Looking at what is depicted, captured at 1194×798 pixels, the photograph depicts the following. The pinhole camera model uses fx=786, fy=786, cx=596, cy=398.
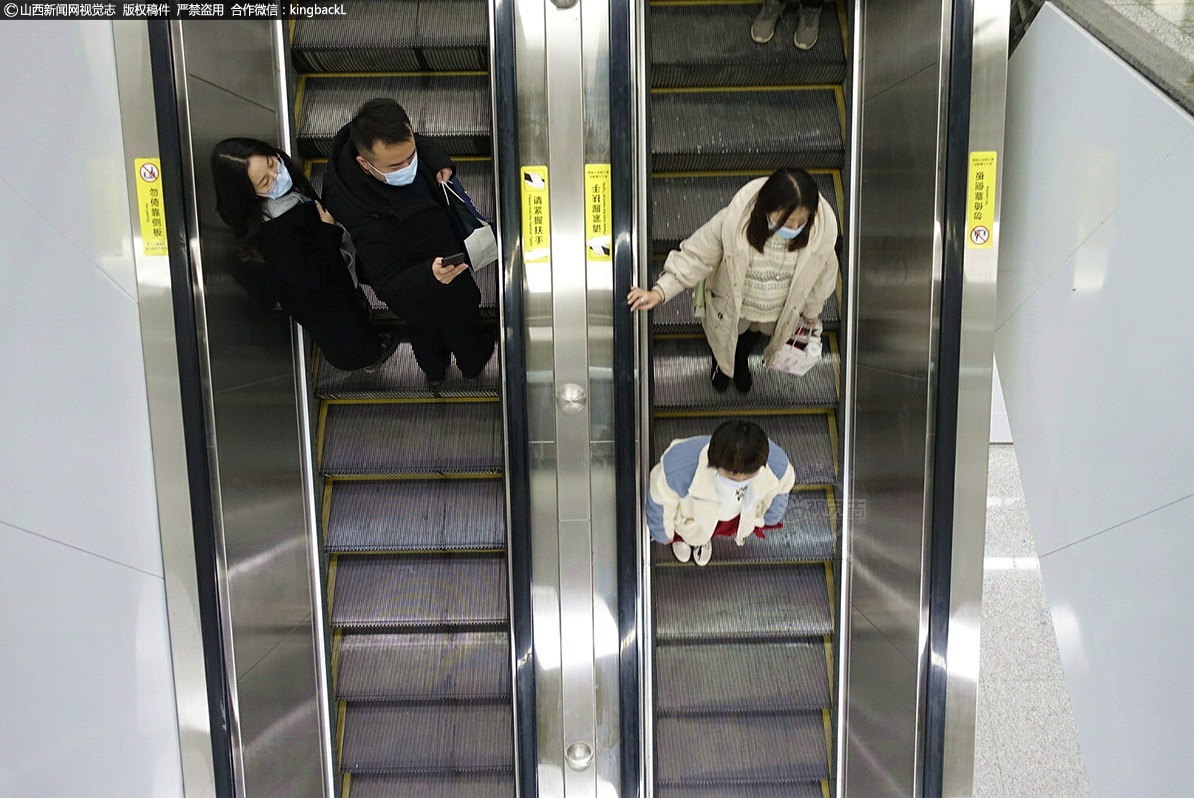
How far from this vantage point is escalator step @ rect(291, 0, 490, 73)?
3.90 metres

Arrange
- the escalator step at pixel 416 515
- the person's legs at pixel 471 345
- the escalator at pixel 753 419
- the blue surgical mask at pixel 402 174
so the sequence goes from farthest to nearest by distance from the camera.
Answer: the escalator step at pixel 416 515 → the escalator at pixel 753 419 → the person's legs at pixel 471 345 → the blue surgical mask at pixel 402 174

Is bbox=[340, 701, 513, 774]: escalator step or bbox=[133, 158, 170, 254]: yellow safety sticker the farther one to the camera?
bbox=[340, 701, 513, 774]: escalator step

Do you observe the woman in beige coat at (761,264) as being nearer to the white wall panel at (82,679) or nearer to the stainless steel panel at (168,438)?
the stainless steel panel at (168,438)

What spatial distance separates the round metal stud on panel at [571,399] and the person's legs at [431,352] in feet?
2.11

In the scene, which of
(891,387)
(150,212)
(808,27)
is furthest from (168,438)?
(808,27)

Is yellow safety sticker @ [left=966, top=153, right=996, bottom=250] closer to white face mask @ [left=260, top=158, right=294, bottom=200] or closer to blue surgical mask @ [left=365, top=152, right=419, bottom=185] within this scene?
blue surgical mask @ [left=365, top=152, right=419, bottom=185]

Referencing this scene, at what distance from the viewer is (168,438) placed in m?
3.16

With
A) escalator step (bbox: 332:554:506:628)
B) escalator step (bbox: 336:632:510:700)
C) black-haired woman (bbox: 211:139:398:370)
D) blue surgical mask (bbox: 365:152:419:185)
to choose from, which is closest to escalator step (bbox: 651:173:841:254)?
blue surgical mask (bbox: 365:152:419:185)

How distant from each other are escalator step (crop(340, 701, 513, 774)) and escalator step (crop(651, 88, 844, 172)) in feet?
10.2

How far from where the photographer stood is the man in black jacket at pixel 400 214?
284 cm

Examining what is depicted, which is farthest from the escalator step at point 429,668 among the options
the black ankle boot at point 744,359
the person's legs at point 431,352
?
the black ankle boot at point 744,359

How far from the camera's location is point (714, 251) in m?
3.31

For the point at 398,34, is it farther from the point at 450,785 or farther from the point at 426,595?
the point at 450,785

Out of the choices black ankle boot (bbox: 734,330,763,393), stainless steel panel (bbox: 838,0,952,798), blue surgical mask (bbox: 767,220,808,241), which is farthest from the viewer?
black ankle boot (bbox: 734,330,763,393)
